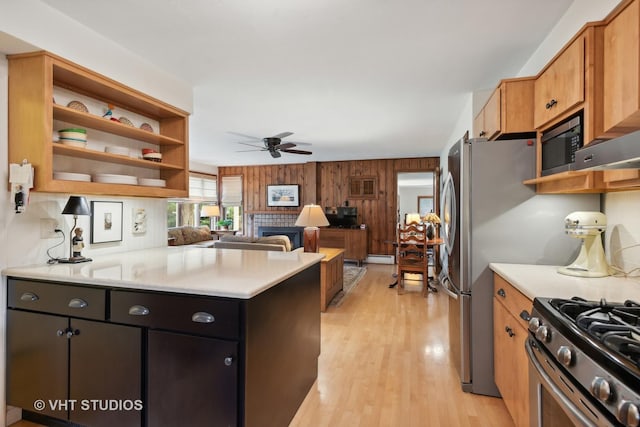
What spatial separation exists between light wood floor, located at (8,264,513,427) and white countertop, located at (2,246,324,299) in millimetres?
919

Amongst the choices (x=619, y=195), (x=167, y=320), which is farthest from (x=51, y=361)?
(x=619, y=195)

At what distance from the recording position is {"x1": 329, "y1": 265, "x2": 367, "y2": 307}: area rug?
4.32 metres

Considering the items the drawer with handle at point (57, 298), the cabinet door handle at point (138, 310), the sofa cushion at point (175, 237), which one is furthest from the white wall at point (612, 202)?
the sofa cushion at point (175, 237)

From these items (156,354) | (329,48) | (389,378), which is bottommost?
(389,378)

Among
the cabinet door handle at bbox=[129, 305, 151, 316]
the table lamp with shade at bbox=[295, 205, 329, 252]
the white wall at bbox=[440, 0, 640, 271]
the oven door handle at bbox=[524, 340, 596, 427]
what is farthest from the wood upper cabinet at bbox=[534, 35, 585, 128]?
the table lamp with shade at bbox=[295, 205, 329, 252]

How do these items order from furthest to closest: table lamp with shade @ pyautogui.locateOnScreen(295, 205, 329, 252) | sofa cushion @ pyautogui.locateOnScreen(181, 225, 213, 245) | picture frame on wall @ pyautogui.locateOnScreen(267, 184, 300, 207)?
picture frame on wall @ pyautogui.locateOnScreen(267, 184, 300, 207) < sofa cushion @ pyautogui.locateOnScreen(181, 225, 213, 245) < table lamp with shade @ pyautogui.locateOnScreen(295, 205, 329, 252)

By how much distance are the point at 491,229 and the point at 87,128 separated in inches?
114

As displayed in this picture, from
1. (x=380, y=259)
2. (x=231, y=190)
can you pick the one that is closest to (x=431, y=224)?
(x=380, y=259)

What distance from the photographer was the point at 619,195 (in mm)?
1758

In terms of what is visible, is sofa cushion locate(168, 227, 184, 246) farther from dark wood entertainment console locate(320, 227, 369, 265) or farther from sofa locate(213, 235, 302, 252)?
dark wood entertainment console locate(320, 227, 369, 265)

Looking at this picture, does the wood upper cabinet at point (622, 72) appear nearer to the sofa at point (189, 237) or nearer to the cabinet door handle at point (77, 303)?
the cabinet door handle at point (77, 303)

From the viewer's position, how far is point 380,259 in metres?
7.37

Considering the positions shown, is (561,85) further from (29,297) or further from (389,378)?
(29,297)

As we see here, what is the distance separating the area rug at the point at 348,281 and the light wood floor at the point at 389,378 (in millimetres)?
364
